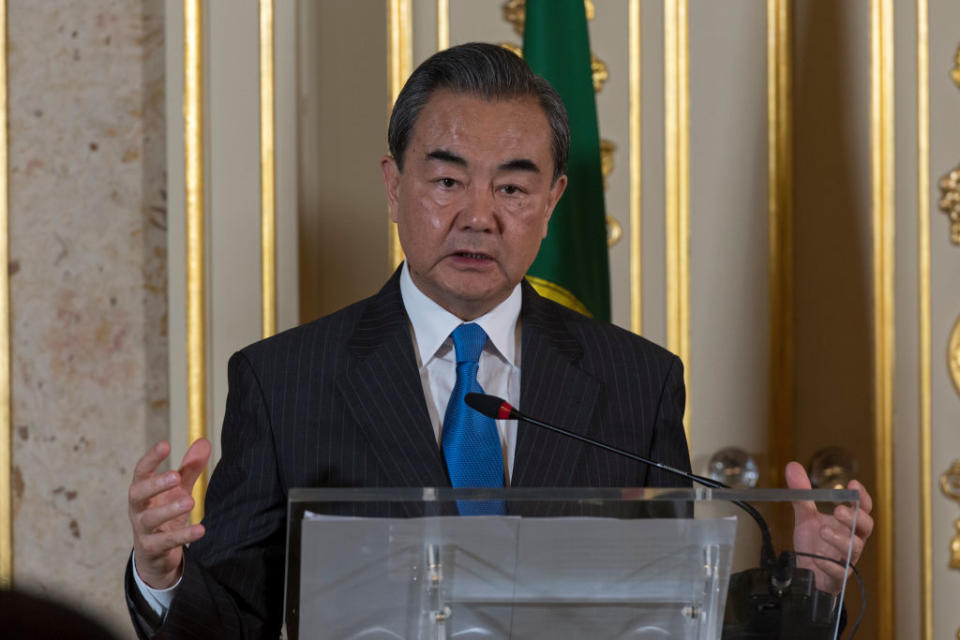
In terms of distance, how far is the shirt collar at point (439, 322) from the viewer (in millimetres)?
1852

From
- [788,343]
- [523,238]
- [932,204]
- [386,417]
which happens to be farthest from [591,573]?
[932,204]

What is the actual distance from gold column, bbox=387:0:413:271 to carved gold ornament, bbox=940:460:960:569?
1.42 meters

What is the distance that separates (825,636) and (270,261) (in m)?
1.80

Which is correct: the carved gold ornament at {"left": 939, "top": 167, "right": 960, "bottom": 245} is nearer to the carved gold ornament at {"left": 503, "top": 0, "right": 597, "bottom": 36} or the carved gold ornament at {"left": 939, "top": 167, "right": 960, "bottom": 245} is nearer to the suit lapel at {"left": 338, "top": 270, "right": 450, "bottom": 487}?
the carved gold ornament at {"left": 503, "top": 0, "right": 597, "bottom": 36}

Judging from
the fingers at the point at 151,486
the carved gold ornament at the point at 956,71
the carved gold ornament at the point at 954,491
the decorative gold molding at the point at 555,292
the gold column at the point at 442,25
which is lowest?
the carved gold ornament at the point at 954,491

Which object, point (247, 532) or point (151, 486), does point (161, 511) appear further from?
point (247, 532)

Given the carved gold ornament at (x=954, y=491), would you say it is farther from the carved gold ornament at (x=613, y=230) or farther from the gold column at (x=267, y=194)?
the gold column at (x=267, y=194)

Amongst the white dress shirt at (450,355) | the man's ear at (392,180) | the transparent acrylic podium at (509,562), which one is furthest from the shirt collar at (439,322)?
the transparent acrylic podium at (509,562)

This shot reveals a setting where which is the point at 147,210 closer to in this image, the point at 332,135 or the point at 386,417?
the point at 332,135

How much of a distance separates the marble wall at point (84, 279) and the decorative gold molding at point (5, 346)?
0.05 feet

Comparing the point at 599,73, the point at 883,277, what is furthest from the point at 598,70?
the point at 883,277

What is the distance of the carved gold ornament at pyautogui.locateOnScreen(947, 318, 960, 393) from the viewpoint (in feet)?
9.87

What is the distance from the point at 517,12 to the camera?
306 centimetres

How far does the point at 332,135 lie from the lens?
2.90 meters
